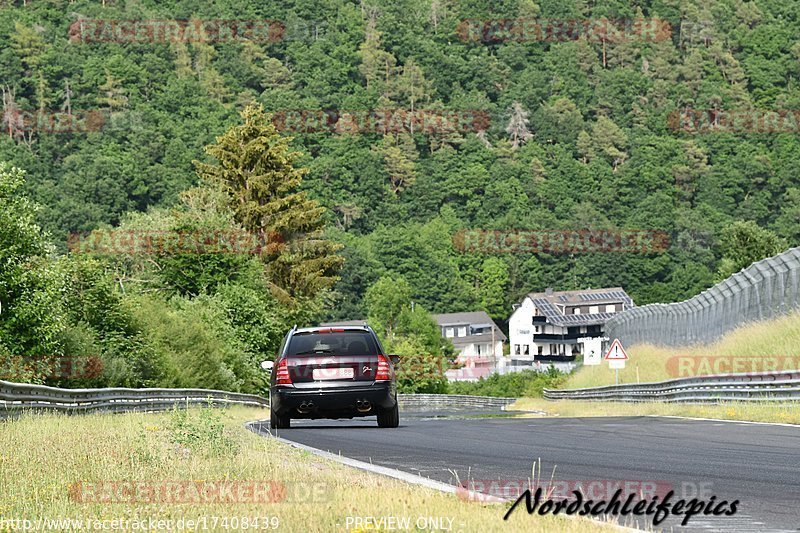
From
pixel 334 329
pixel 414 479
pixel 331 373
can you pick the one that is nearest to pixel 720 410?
pixel 334 329

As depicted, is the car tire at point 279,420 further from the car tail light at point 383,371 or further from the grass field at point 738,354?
the grass field at point 738,354

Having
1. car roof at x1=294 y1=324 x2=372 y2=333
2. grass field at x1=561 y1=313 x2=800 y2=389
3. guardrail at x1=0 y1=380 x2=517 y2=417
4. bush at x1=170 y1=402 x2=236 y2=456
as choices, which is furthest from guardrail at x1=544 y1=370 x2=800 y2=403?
bush at x1=170 y1=402 x2=236 y2=456

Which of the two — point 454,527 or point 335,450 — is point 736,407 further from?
point 454,527

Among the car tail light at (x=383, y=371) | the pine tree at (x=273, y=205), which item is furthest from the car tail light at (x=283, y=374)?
the pine tree at (x=273, y=205)

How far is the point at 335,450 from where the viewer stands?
14.9 metres

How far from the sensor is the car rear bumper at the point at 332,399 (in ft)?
62.6

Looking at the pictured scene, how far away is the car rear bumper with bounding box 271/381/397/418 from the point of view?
19.1m

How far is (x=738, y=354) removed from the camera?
32062 millimetres

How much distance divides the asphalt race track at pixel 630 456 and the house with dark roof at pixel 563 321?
5901 inches

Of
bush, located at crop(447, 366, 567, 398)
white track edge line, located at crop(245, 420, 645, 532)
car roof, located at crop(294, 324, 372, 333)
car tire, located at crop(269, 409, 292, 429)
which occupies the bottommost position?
bush, located at crop(447, 366, 567, 398)

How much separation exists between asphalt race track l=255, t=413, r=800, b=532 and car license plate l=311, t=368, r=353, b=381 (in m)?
0.83

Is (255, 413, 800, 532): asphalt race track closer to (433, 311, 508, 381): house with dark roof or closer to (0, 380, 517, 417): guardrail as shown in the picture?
(0, 380, 517, 417): guardrail

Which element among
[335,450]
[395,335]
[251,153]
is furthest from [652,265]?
[335,450]

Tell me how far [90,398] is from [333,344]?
12097 mm
